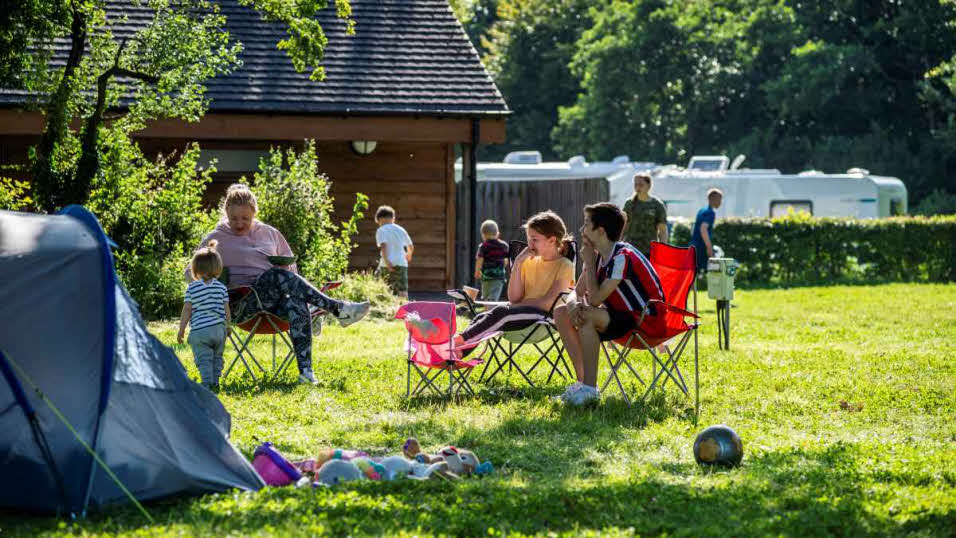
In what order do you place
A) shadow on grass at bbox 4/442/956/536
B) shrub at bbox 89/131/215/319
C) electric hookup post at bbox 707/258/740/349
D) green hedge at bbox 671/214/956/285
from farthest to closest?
green hedge at bbox 671/214/956/285 → shrub at bbox 89/131/215/319 → electric hookup post at bbox 707/258/740/349 → shadow on grass at bbox 4/442/956/536

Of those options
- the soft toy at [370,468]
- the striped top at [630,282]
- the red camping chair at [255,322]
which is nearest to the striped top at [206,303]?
the red camping chair at [255,322]

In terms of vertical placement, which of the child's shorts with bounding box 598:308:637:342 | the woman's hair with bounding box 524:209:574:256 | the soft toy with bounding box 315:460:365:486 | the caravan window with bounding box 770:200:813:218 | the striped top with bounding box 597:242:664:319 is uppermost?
the caravan window with bounding box 770:200:813:218

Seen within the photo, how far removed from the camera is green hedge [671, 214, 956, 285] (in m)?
20.5

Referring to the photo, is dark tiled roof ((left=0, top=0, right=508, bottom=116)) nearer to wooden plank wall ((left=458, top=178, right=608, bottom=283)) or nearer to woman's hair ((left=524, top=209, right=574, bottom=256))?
wooden plank wall ((left=458, top=178, right=608, bottom=283))

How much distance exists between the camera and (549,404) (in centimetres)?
748

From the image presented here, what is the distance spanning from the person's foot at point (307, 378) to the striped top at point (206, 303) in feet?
2.65

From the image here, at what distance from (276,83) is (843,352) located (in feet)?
27.5

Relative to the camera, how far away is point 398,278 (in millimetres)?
14320

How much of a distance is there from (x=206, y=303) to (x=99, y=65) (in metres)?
A: 3.04

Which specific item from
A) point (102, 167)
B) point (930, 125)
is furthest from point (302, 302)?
point (930, 125)

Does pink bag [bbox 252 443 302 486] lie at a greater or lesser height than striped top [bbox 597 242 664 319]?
lesser

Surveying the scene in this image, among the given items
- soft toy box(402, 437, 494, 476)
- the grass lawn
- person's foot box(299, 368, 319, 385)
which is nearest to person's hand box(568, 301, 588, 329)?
the grass lawn

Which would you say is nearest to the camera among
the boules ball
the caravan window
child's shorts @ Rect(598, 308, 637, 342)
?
the boules ball

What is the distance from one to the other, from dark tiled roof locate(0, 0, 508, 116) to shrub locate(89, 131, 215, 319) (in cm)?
233
